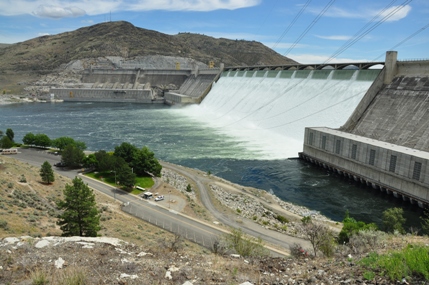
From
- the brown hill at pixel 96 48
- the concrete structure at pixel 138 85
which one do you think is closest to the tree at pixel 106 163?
the concrete structure at pixel 138 85

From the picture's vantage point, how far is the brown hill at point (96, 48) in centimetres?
14125

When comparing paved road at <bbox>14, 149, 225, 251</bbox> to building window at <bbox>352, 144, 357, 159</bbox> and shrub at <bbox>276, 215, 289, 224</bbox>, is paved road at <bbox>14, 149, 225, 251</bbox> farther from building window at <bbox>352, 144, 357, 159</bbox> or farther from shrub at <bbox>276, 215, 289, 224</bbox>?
building window at <bbox>352, 144, 357, 159</bbox>

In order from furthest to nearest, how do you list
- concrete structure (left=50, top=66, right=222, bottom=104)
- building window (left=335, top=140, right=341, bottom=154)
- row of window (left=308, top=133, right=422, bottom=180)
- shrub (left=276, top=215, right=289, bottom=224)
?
concrete structure (left=50, top=66, right=222, bottom=104) < building window (left=335, top=140, right=341, bottom=154) < row of window (left=308, top=133, right=422, bottom=180) < shrub (left=276, top=215, right=289, bottom=224)

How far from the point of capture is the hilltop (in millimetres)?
133625

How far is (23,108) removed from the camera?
9281cm

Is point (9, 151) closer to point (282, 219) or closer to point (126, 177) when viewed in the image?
point (126, 177)

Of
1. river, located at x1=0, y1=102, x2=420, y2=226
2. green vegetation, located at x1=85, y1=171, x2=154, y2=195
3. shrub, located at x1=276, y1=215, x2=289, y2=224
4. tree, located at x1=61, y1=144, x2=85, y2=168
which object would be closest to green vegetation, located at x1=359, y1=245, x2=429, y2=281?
shrub, located at x1=276, y1=215, x2=289, y2=224

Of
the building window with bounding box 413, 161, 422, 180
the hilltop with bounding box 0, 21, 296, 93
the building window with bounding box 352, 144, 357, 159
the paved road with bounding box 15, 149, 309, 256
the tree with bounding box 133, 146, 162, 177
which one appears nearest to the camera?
the paved road with bounding box 15, 149, 309, 256

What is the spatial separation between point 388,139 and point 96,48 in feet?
439

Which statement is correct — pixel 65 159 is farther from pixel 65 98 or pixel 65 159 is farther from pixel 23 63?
pixel 23 63

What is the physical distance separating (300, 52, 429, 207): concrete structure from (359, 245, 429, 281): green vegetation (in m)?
22.7

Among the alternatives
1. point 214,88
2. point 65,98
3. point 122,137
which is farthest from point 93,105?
point 122,137

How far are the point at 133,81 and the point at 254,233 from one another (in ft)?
349

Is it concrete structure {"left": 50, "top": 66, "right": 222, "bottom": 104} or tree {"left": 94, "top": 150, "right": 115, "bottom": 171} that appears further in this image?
concrete structure {"left": 50, "top": 66, "right": 222, "bottom": 104}
